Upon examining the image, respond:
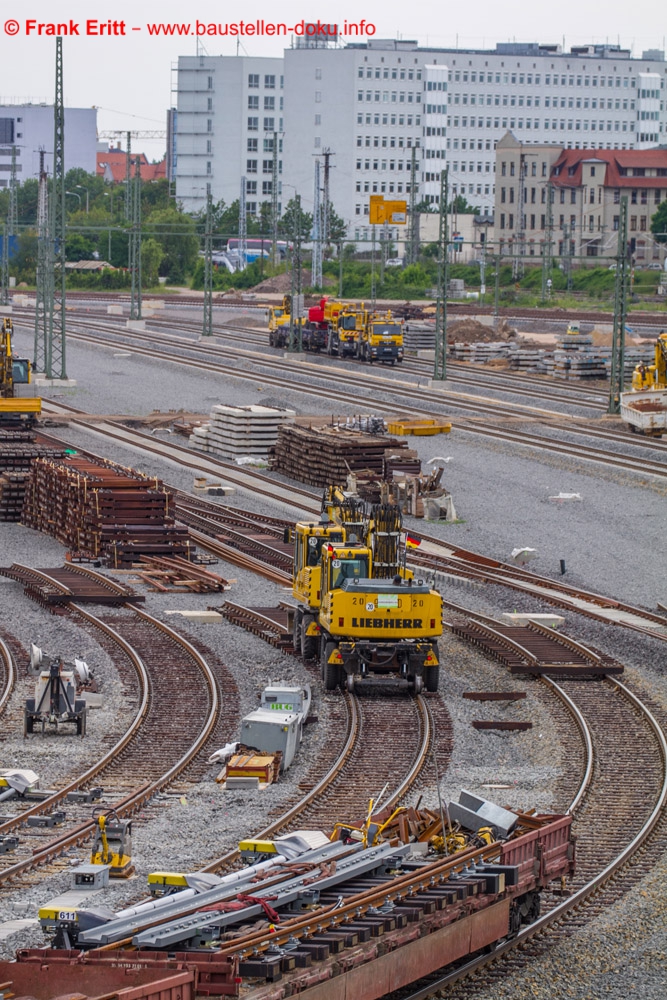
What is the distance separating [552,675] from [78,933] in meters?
12.5

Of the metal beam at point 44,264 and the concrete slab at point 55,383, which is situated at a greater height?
the metal beam at point 44,264

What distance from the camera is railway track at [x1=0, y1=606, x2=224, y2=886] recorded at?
14617mm

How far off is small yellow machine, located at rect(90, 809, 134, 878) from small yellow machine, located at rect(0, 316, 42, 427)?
1312 inches

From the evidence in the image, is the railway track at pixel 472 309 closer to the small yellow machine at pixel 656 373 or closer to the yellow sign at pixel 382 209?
the yellow sign at pixel 382 209

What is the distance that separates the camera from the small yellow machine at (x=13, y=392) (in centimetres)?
4638

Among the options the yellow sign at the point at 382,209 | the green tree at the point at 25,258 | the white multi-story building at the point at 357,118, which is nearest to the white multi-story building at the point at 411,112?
the white multi-story building at the point at 357,118

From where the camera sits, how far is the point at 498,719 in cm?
1998

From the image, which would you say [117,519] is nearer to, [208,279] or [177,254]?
[208,279]

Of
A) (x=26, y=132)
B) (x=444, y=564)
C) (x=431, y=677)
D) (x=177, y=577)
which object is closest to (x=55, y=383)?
(x=177, y=577)

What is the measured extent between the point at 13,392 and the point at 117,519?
1842 centimetres

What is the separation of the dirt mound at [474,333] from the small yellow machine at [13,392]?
2938 cm

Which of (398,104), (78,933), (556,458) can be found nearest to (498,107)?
(398,104)

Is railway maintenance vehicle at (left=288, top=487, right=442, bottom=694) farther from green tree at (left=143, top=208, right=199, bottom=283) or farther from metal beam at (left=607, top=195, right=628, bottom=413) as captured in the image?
green tree at (left=143, top=208, right=199, bottom=283)

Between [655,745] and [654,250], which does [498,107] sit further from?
[655,745]
